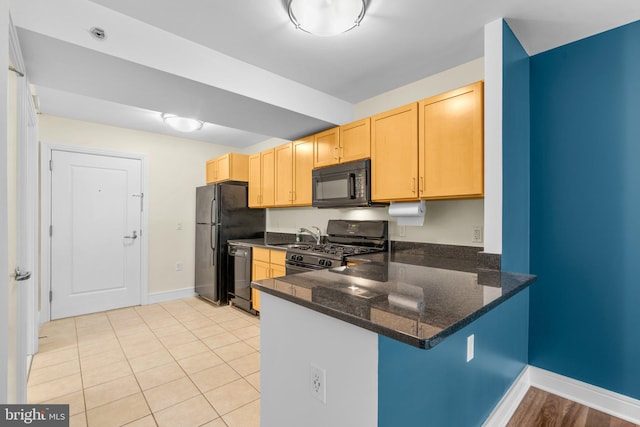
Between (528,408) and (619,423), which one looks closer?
(619,423)

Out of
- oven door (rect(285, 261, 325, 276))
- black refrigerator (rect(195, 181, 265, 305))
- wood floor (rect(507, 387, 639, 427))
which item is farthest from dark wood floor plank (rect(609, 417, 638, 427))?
black refrigerator (rect(195, 181, 265, 305))

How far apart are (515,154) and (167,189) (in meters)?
4.45

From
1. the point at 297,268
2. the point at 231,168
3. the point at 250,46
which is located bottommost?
the point at 297,268

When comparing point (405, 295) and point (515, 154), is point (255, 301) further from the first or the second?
point (515, 154)

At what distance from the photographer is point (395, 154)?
258cm

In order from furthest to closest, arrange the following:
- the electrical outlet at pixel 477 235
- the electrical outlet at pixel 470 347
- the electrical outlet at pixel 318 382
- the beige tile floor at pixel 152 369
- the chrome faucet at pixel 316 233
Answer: the chrome faucet at pixel 316 233 → the electrical outlet at pixel 477 235 → the beige tile floor at pixel 152 369 → the electrical outlet at pixel 470 347 → the electrical outlet at pixel 318 382

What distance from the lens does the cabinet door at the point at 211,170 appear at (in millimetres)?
4730

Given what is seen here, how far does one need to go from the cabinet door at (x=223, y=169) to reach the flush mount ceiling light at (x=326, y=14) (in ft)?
9.38

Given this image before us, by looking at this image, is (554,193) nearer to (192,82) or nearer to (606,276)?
(606,276)

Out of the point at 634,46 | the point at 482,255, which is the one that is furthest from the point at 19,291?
the point at 634,46

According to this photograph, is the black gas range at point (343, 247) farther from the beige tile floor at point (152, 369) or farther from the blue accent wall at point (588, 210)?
the blue accent wall at point (588, 210)

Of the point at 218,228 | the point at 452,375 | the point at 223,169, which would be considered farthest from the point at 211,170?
the point at 452,375

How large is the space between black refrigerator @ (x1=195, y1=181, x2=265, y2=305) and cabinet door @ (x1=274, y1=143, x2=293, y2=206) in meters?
0.81

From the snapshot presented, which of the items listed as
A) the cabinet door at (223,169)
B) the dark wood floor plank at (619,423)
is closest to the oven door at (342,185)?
the cabinet door at (223,169)
